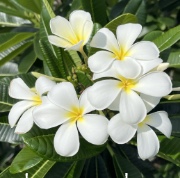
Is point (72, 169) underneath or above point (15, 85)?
underneath

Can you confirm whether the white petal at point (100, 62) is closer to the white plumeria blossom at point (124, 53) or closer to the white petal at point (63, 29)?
the white plumeria blossom at point (124, 53)

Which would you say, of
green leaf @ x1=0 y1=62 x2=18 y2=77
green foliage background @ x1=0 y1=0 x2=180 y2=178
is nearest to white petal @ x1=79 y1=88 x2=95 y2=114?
green foliage background @ x1=0 y1=0 x2=180 y2=178

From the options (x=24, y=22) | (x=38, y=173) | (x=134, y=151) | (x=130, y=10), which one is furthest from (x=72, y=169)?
(x=24, y=22)

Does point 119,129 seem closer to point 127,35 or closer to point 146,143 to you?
point 146,143

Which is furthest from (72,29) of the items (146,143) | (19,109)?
(146,143)

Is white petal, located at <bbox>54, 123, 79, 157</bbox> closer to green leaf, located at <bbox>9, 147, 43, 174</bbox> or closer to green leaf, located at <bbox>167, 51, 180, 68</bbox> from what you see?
green leaf, located at <bbox>9, 147, 43, 174</bbox>

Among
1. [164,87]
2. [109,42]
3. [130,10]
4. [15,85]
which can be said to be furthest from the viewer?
[130,10]

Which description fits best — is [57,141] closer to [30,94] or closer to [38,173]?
[30,94]
